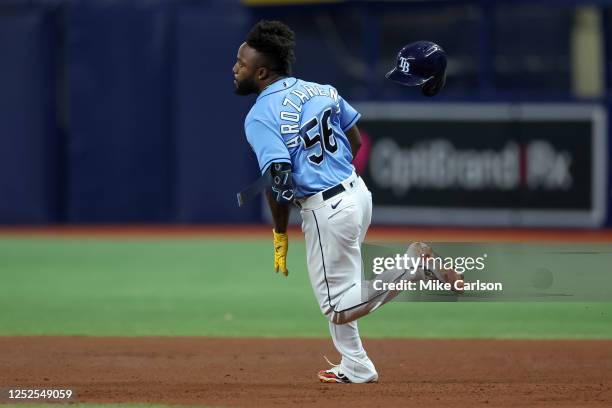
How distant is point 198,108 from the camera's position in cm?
1792

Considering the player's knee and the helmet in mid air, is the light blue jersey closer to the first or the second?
the helmet in mid air

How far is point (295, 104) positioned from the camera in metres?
6.45

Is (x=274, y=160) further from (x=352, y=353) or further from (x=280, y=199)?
(x=352, y=353)

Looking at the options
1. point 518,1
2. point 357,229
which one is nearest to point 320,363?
point 357,229

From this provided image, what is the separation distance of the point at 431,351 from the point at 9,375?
2.95 metres

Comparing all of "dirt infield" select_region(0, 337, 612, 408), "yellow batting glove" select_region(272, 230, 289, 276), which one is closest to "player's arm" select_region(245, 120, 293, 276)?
"yellow batting glove" select_region(272, 230, 289, 276)

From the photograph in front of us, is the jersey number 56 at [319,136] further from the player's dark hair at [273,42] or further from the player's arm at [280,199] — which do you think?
the player's dark hair at [273,42]

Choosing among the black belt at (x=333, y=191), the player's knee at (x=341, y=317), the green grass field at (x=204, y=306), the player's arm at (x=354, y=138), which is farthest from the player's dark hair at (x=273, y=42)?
the green grass field at (x=204, y=306)

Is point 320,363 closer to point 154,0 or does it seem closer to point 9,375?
point 9,375

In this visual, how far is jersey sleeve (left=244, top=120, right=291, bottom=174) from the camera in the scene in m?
6.26

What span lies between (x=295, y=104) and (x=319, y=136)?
22 centimetres

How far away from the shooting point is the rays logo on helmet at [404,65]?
6668mm


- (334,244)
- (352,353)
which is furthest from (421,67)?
(352,353)

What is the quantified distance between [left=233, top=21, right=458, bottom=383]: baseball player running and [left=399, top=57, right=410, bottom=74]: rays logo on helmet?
1.37 ft
